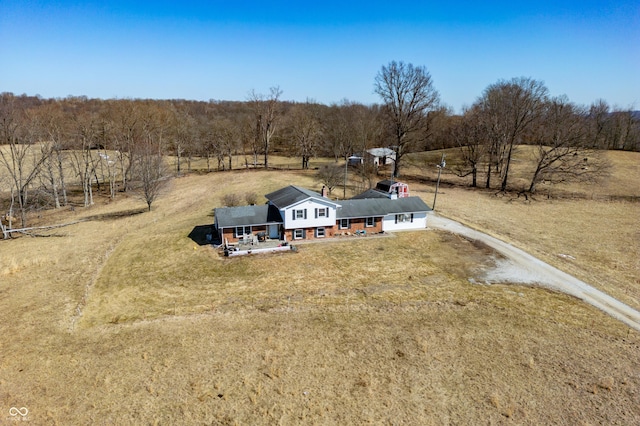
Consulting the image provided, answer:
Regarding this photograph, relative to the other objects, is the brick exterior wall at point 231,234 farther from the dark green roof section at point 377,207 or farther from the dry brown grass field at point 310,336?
the dark green roof section at point 377,207

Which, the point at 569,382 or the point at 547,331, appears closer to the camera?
the point at 569,382

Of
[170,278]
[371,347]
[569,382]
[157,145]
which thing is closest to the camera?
[569,382]

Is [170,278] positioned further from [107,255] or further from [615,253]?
[615,253]

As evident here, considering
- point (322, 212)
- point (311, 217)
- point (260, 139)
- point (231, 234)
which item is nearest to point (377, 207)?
point (322, 212)

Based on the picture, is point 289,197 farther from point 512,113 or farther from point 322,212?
point 512,113

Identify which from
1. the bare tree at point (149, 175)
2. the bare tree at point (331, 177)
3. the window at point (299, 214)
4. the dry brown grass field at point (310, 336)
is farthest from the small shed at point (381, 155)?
the bare tree at point (149, 175)

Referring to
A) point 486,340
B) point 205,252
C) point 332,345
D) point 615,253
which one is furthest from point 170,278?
point 615,253

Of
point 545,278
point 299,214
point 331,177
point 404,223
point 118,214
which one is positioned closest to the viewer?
point 545,278
